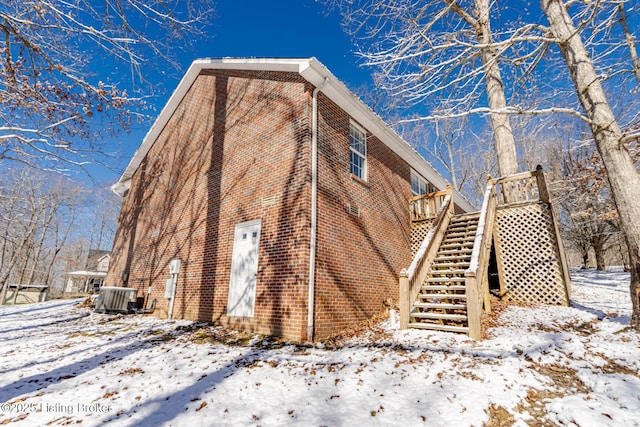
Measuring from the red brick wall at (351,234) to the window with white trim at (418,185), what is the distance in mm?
2403

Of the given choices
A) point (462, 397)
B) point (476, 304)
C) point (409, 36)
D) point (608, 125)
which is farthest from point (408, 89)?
point (462, 397)

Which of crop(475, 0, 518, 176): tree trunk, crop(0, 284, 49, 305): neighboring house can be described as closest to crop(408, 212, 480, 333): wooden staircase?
crop(475, 0, 518, 176): tree trunk

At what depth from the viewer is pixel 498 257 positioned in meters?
8.65

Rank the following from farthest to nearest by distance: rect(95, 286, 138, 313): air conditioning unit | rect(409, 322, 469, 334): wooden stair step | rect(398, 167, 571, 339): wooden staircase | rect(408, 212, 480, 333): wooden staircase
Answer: rect(95, 286, 138, 313): air conditioning unit → rect(398, 167, 571, 339): wooden staircase → rect(408, 212, 480, 333): wooden staircase → rect(409, 322, 469, 334): wooden stair step

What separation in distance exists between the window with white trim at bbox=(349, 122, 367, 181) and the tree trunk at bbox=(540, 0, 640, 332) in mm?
4831

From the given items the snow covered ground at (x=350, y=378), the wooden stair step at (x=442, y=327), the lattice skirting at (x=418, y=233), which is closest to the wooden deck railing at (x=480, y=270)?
the wooden stair step at (x=442, y=327)

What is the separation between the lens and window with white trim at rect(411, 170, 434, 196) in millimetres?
12461

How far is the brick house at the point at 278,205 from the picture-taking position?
6641 millimetres

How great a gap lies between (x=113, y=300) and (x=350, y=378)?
966cm

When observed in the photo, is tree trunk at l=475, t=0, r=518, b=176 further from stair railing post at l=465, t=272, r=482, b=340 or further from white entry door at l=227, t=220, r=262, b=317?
white entry door at l=227, t=220, r=262, b=317

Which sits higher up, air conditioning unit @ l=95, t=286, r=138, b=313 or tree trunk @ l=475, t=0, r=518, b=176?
tree trunk @ l=475, t=0, r=518, b=176

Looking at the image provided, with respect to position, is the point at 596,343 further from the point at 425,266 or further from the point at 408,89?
the point at 408,89

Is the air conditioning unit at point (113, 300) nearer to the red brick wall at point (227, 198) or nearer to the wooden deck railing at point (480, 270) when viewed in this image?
the red brick wall at point (227, 198)

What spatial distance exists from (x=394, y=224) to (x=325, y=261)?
3.97 metres
